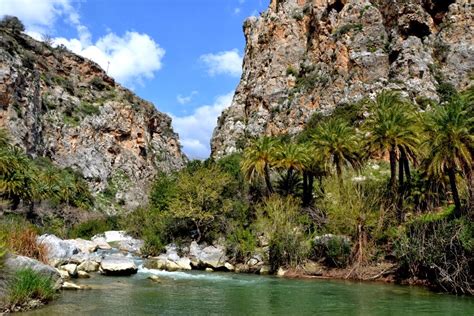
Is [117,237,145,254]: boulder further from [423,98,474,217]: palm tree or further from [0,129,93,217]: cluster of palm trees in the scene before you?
[423,98,474,217]: palm tree

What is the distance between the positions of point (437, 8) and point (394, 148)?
172 ft

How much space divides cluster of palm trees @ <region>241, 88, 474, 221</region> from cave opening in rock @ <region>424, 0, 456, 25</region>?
42066 mm

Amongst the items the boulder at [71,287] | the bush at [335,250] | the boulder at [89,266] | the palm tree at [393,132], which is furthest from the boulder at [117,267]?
the palm tree at [393,132]

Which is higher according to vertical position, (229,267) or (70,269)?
(229,267)

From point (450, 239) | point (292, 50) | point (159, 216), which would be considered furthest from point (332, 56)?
point (450, 239)

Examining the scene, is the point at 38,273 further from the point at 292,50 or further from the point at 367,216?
the point at 292,50

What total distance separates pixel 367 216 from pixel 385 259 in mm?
3823

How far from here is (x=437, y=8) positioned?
285 ft

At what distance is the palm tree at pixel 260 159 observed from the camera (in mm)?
57094

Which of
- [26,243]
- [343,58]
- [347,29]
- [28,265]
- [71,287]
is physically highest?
[347,29]

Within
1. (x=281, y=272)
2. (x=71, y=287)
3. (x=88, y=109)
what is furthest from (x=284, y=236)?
(x=88, y=109)

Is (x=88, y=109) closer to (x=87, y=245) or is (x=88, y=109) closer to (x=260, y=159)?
(x=87, y=245)

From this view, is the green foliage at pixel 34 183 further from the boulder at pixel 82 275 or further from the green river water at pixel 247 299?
the green river water at pixel 247 299

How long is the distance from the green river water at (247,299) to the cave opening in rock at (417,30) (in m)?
59.9
